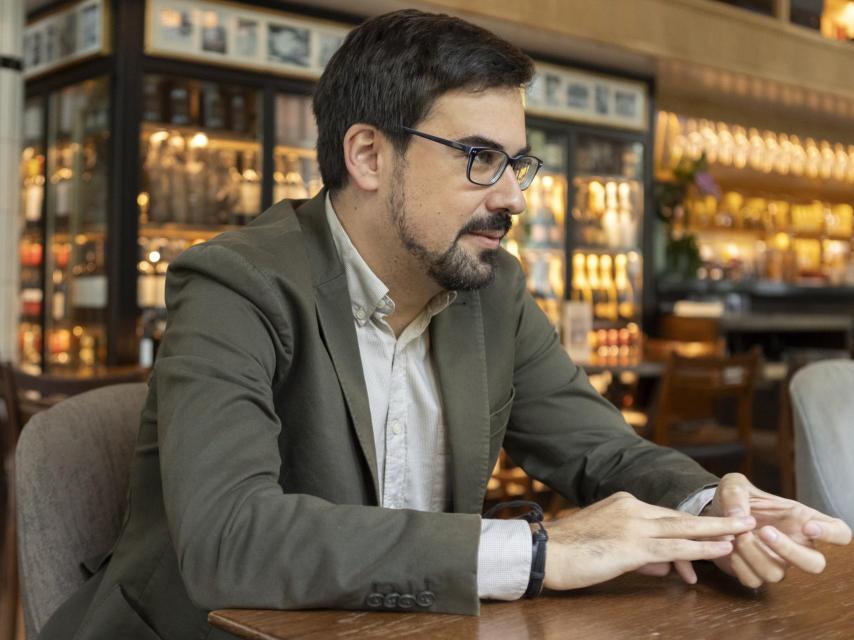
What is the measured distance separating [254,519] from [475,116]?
67cm

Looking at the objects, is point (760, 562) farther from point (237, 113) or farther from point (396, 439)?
point (237, 113)

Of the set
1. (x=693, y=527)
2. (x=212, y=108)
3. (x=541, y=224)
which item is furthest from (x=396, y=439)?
(x=541, y=224)

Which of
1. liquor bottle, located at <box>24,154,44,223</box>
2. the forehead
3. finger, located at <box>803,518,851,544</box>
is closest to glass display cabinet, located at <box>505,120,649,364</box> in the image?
liquor bottle, located at <box>24,154,44,223</box>

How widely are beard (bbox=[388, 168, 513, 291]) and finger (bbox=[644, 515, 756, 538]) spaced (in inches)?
19.2

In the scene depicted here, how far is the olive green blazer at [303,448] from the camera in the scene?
112 centimetres

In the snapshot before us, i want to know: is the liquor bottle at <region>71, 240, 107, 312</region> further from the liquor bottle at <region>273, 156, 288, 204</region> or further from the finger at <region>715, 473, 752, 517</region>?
the finger at <region>715, 473, 752, 517</region>

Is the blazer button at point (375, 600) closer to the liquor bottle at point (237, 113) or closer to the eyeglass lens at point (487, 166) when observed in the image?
the eyeglass lens at point (487, 166)

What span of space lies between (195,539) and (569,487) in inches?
29.4

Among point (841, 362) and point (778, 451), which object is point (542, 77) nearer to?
point (778, 451)

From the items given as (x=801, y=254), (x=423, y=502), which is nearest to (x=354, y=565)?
(x=423, y=502)

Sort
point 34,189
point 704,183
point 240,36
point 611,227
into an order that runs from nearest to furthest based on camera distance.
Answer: point 240,36 < point 34,189 < point 611,227 < point 704,183

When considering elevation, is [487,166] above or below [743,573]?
above

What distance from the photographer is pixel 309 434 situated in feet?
4.66

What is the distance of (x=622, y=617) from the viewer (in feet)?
3.43
